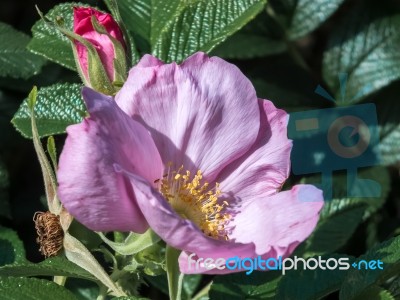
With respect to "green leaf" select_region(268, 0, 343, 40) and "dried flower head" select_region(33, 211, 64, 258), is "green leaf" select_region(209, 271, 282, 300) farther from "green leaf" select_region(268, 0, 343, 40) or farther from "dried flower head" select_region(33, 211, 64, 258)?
"green leaf" select_region(268, 0, 343, 40)

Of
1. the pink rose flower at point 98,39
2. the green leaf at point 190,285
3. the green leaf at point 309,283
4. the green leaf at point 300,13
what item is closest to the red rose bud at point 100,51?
the pink rose flower at point 98,39

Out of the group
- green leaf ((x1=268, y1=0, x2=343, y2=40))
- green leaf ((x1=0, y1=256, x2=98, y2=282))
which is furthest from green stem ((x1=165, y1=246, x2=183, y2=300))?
green leaf ((x1=268, y1=0, x2=343, y2=40))

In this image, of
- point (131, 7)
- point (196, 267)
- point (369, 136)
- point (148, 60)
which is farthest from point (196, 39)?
point (196, 267)

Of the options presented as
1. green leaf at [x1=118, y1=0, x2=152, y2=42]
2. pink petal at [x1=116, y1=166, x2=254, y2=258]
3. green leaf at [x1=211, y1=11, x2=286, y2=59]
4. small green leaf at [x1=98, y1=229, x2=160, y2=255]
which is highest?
green leaf at [x1=118, y1=0, x2=152, y2=42]

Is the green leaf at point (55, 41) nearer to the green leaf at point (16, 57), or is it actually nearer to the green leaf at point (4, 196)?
the green leaf at point (16, 57)

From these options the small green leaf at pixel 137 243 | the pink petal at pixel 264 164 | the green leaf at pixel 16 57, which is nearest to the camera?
the small green leaf at pixel 137 243

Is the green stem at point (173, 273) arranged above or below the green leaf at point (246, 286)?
above

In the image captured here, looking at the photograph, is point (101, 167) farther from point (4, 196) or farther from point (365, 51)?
point (365, 51)

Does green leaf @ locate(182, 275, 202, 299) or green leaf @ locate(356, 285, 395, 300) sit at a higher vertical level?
green leaf @ locate(356, 285, 395, 300)
